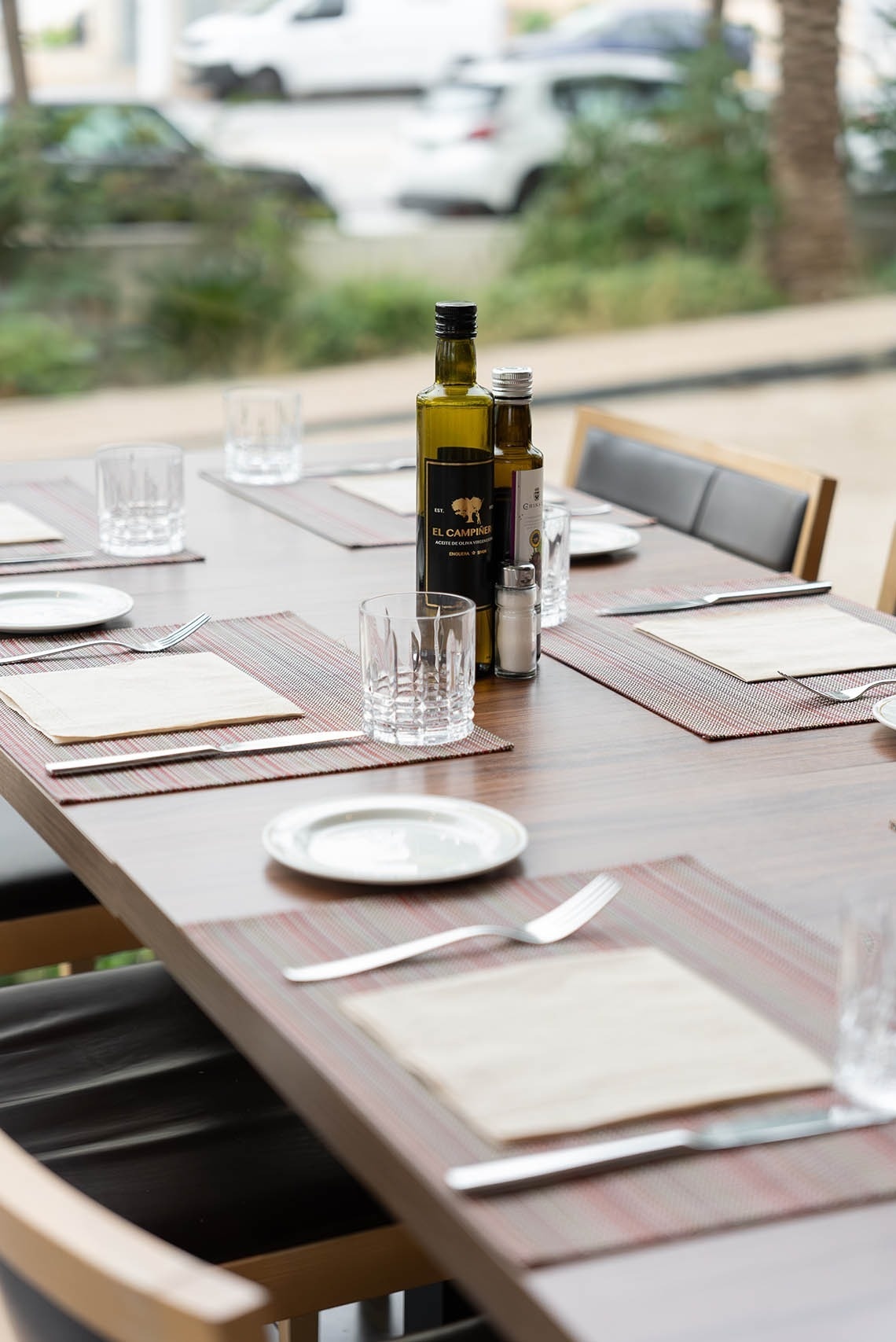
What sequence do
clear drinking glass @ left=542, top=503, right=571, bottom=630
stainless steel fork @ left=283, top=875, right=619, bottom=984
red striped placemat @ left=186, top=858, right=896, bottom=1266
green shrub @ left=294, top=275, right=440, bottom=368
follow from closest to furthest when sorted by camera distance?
1. red striped placemat @ left=186, top=858, right=896, bottom=1266
2. stainless steel fork @ left=283, top=875, right=619, bottom=984
3. clear drinking glass @ left=542, top=503, right=571, bottom=630
4. green shrub @ left=294, top=275, right=440, bottom=368

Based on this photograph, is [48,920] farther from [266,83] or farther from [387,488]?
[266,83]

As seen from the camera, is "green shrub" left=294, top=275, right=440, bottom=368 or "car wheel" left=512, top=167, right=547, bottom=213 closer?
"green shrub" left=294, top=275, right=440, bottom=368

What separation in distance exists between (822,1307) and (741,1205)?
0.07 metres

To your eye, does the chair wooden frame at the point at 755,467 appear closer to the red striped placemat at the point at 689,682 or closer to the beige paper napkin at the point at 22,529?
the red striped placemat at the point at 689,682

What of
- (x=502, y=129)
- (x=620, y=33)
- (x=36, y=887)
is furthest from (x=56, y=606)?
(x=620, y=33)

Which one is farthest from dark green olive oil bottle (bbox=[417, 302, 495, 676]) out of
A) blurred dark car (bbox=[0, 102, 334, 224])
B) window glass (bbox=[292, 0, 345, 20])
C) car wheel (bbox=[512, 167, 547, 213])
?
window glass (bbox=[292, 0, 345, 20])

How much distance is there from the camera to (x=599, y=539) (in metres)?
2.17

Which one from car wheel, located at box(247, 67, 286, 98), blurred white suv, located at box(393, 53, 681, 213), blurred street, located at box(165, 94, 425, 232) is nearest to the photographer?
blurred white suv, located at box(393, 53, 681, 213)

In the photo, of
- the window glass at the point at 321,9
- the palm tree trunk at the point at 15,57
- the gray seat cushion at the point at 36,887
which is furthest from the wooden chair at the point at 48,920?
the window glass at the point at 321,9

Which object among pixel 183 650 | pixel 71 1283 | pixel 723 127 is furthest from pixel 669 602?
pixel 723 127

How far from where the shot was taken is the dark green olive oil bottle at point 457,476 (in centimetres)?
157

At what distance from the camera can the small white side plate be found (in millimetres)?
1478

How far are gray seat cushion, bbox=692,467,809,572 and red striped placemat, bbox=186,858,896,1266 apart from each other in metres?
1.25

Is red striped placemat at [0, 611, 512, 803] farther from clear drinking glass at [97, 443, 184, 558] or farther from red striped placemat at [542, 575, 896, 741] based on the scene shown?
clear drinking glass at [97, 443, 184, 558]
